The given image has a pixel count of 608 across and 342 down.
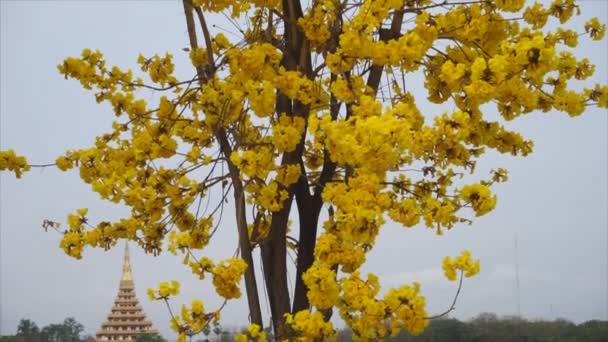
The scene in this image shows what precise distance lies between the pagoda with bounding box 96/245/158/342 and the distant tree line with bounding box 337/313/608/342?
9.84 meters

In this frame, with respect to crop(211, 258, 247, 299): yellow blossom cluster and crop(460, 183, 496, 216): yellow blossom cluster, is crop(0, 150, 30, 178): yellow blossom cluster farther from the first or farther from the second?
crop(460, 183, 496, 216): yellow blossom cluster

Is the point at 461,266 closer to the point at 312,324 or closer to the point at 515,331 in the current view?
the point at 312,324

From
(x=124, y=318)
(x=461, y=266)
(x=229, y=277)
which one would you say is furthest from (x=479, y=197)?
(x=124, y=318)

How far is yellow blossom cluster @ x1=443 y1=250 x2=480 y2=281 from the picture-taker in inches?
67.0

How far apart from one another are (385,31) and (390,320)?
91cm

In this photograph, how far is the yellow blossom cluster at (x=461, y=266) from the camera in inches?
67.0

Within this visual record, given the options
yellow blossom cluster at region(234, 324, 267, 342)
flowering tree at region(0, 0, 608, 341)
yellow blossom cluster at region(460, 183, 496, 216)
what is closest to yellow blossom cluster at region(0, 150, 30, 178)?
flowering tree at region(0, 0, 608, 341)

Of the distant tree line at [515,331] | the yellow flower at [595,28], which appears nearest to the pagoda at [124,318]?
the distant tree line at [515,331]

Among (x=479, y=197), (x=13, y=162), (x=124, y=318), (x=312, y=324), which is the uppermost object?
(x=124, y=318)

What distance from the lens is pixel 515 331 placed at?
11.9ft

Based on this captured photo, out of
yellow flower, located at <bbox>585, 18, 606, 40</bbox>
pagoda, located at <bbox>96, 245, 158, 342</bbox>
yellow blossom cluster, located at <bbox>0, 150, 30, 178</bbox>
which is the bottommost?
yellow blossom cluster, located at <bbox>0, 150, 30, 178</bbox>

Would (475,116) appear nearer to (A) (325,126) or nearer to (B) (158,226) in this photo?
(A) (325,126)

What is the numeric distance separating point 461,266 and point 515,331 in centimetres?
206

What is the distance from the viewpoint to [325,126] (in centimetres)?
173
